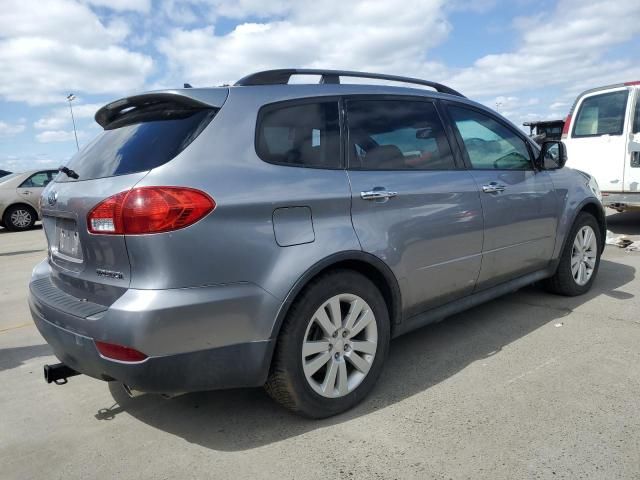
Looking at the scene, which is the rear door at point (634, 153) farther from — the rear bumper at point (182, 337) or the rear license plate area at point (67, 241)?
the rear license plate area at point (67, 241)

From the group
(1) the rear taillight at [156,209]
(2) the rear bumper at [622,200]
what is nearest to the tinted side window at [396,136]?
(1) the rear taillight at [156,209]

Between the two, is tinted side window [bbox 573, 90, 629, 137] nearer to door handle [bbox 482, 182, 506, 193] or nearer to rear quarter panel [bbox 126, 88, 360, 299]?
door handle [bbox 482, 182, 506, 193]

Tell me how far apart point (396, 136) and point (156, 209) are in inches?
63.1

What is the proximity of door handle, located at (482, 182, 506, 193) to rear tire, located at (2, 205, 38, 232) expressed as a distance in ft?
42.2

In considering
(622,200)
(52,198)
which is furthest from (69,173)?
(622,200)

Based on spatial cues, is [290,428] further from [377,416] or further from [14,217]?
[14,217]

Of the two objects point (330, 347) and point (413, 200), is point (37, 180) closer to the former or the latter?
point (413, 200)

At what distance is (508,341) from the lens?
374 centimetres

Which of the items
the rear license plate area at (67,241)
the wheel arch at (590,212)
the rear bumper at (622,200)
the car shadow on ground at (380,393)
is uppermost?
the rear license plate area at (67,241)

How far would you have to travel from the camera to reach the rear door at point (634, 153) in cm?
729

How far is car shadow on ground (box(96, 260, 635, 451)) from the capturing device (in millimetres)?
2732

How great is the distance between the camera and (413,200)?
310cm

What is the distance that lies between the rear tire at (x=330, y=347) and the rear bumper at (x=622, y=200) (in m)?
5.91

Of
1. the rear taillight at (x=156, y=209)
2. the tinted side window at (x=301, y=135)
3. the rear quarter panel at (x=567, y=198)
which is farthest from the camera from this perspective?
the rear quarter panel at (x=567, y=198)
